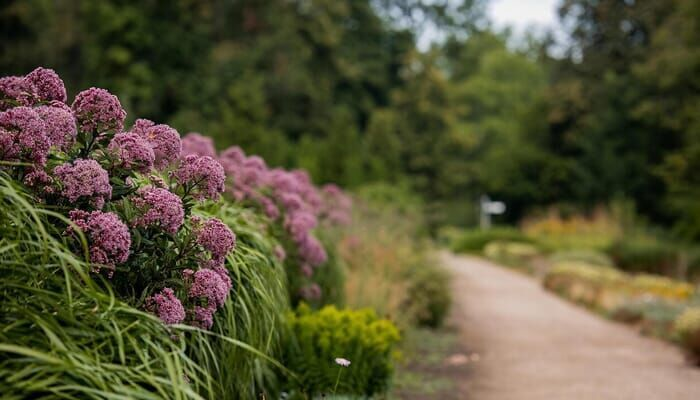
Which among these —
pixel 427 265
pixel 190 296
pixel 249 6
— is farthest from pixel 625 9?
pixel 190 296

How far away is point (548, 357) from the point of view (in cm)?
784

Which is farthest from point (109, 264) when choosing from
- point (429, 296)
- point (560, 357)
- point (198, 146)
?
point (429, 296)

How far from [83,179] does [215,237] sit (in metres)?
0.52

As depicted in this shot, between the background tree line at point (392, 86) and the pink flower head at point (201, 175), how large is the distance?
45.8 ft

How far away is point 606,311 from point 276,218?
297 inches

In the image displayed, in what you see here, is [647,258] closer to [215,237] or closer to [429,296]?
[429,296]

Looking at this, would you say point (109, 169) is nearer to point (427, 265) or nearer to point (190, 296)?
point (190, 296)

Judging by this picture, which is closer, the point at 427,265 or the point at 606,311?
the point at 427,265

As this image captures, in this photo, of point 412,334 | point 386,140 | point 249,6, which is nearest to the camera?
point 412,334

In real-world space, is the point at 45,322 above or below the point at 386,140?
below

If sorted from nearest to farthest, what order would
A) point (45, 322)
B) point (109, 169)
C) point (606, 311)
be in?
1. point (45, 322)
2. point (109, 169)
3. point (606, 311)

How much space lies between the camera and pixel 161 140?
306 cm

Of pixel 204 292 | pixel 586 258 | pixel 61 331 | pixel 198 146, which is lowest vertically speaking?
pixel 61 331

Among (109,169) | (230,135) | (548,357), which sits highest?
(230,135)
